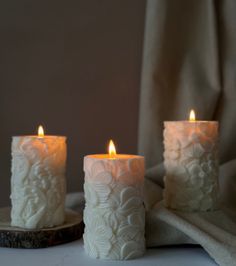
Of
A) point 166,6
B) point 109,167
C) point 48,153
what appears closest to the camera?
point 109,167

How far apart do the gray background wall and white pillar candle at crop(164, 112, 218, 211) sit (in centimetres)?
41

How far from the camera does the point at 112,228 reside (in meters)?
0.78

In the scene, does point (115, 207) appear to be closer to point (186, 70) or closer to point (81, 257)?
point (81, 257)

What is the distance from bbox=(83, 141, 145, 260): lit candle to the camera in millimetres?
780

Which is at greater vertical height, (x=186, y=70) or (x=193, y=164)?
(x=186, y=70)

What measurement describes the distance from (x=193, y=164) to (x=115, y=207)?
0.71 feet

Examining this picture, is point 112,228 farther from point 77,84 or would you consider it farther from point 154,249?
point 77,84

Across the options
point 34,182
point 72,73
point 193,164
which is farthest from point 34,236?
point 72,73

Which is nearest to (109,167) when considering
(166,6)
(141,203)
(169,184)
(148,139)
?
(141,203)

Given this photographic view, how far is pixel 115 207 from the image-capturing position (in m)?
0.78

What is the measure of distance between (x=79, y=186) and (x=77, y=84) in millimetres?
311

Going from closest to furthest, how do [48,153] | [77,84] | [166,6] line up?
[48,153] → [166,6] → [77,84]

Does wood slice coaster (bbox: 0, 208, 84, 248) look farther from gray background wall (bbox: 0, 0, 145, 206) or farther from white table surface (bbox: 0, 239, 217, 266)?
gray background wall (bbox: 0, 0, 145, 206)

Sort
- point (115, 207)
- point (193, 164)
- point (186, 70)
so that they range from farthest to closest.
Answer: point (186, 70)
point (193, 164)
point (115, 207)
